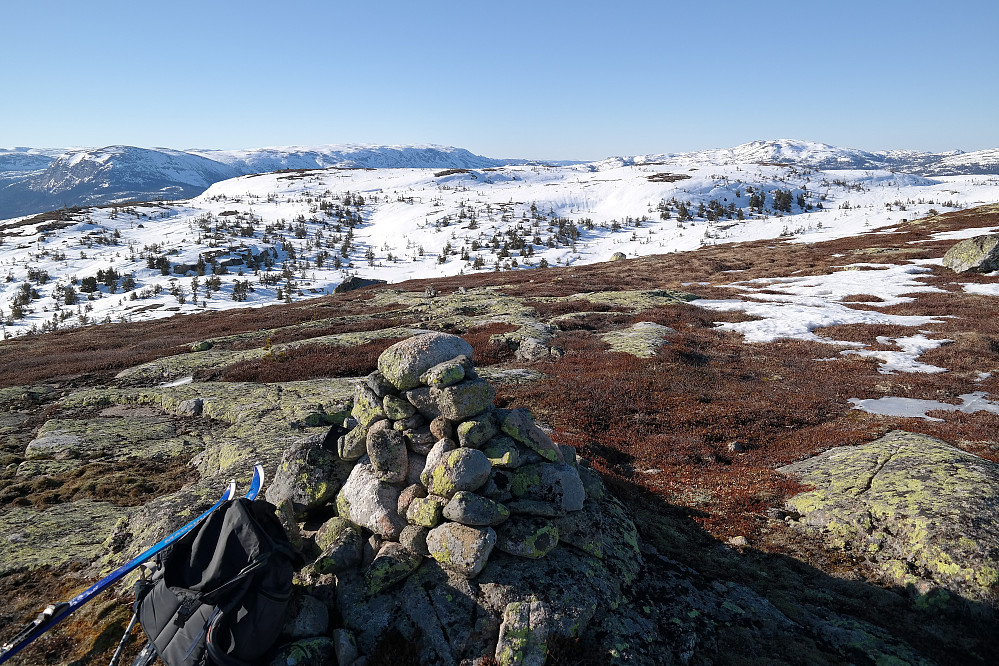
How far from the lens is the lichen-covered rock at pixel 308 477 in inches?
286

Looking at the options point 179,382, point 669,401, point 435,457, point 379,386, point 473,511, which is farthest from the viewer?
point 179,382

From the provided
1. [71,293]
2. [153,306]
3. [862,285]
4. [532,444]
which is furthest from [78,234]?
[862,285]

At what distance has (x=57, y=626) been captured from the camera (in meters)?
5.66

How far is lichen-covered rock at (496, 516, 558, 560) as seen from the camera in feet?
19.8

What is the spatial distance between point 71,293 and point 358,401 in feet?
238

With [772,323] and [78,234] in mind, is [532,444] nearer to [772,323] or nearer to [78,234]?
[772,323]

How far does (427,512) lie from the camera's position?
624cm

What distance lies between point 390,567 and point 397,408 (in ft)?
7.88

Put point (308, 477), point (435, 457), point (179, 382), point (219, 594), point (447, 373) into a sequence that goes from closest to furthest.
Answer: point (219, 594), point (435, 457), point (447, 373), point (308, 477), point (179, 382)

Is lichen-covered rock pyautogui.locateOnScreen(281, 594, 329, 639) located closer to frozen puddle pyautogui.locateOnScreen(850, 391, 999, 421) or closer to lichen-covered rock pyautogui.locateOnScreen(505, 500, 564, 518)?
lichen-covered rock pyautogui.locateOnScreen(505, 500, 564, 518)

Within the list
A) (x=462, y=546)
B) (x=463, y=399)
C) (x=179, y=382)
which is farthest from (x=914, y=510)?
(x=179, y=382)

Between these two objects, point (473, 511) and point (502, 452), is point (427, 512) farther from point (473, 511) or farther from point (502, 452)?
point (502, 452)

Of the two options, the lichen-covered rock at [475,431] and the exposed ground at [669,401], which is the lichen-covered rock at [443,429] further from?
the exposed ground at [669,401]

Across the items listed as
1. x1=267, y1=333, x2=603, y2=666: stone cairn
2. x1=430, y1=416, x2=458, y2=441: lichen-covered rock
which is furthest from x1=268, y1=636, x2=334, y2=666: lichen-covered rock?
x1=430, y1=416, x2=458, y2=441: lichen-covered rock
